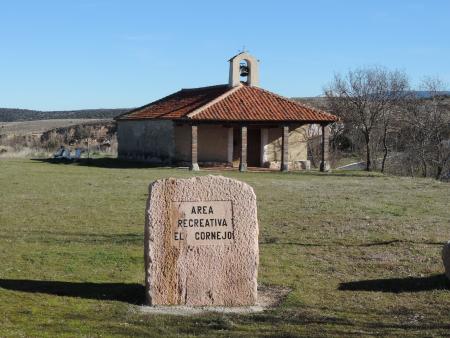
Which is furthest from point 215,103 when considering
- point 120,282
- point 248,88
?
point 120,282

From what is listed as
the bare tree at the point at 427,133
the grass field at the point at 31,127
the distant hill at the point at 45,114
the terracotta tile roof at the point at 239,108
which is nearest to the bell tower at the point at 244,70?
the terracotta tile roof at the point at 239,108

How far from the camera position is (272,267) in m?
10.3

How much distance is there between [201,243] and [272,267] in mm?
2621

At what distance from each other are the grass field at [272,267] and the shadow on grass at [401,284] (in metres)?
0.01

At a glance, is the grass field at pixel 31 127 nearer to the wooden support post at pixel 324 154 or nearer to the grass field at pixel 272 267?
the wooden support post at pixel 324 154

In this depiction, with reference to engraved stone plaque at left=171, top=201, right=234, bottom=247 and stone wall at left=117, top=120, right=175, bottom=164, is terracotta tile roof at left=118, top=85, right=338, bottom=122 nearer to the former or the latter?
stone wall at left=117, top=120, right=175, bottom=164

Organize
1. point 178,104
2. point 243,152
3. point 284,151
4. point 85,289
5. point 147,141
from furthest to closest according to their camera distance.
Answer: point 147,141, point 178,104, point 284,151, point 243,152, point 85,289

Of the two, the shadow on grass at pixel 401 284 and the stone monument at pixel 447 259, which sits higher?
the stone monument at pixel 447 259

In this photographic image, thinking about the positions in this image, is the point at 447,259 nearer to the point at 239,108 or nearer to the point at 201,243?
the point at 201,243

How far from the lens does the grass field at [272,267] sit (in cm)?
691

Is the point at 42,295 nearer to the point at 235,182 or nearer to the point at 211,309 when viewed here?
the point at 211,309

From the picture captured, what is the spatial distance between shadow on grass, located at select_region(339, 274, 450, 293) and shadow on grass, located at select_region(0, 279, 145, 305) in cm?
274

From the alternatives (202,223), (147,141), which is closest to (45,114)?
(147,141)

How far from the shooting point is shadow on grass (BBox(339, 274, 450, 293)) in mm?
9234
